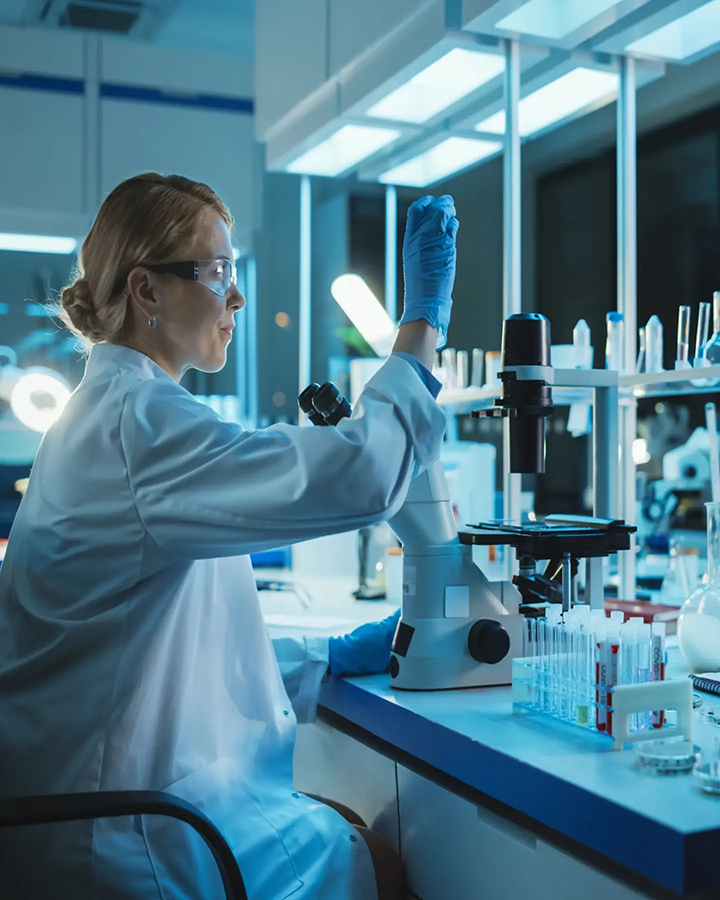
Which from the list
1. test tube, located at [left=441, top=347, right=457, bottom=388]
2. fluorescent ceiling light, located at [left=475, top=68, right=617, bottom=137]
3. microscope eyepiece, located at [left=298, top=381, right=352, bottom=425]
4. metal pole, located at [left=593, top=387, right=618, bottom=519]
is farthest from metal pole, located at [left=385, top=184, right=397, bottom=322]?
microscope eyepiece, located at [left=298, top=381, right=352, bottom=425]

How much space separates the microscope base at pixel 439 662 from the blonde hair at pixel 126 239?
0.66m

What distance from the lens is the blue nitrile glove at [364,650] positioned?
160 cm

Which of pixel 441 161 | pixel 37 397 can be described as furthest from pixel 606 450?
pixel 37 397

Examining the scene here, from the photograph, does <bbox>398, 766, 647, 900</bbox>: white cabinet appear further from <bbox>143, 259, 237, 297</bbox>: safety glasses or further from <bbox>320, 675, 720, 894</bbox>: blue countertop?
<bbox>143, 259, 237, 297</bbox>: safety glasses

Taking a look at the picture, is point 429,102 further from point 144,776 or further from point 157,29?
point 157,29

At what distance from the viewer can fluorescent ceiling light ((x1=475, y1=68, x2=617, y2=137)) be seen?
2.16 m

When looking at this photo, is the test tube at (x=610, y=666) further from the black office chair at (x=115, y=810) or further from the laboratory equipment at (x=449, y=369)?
the laboratory equipment at (x=449, y=369)

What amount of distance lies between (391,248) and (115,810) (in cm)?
287

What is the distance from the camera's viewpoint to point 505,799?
1.14 meters

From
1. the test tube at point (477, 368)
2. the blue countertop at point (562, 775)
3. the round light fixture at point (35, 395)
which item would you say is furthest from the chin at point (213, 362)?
the round light fixture at point (35, 395)

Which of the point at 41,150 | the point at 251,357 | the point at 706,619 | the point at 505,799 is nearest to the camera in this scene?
the point at 505,799

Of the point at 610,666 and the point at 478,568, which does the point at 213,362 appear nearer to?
the point at 478,568

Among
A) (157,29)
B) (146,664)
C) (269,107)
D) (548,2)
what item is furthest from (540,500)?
(146,664)

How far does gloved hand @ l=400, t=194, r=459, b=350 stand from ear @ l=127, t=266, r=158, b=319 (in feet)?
1.19
